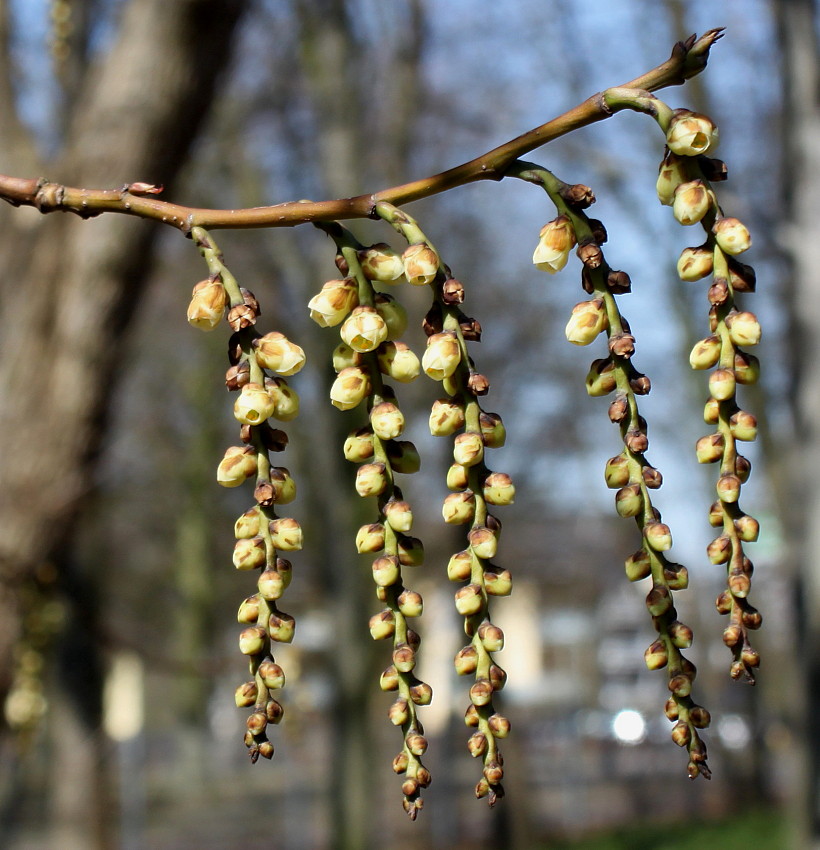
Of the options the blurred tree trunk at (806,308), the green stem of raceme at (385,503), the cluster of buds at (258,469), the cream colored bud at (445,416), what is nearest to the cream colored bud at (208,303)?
the cluster of buds at (258,469)

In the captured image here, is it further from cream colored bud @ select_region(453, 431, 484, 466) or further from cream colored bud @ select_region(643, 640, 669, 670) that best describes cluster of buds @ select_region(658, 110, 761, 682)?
cream colored bud @ select_region(453, 431, 484, 466)

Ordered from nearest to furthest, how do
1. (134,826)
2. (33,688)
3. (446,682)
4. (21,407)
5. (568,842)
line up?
(21,407) < (33,688) < (134,826) < (568,842) < (446,682)

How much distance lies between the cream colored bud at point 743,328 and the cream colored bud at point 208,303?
45 centimetres

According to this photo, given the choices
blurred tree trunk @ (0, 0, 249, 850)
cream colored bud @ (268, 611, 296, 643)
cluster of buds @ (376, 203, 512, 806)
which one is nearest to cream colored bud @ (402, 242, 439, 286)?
cluster of buds @ (376, 203, 512, 806)

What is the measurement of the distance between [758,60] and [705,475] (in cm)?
823

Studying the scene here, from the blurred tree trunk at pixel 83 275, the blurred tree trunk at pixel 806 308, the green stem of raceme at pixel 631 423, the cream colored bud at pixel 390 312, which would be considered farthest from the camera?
the blurred tree trunk at pixel 806 308

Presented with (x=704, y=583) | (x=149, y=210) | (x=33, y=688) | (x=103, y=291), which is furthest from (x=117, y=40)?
(x=704, y=583)

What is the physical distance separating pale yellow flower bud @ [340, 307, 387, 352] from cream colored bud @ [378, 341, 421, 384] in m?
0.04

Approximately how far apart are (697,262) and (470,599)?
0.34 meters

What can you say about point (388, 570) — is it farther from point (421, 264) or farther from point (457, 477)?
point (421, 264)

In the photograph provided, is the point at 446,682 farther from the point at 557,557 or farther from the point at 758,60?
the point at 758,60

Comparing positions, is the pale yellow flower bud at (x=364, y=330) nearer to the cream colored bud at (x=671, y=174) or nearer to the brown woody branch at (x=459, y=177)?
the brown woody branch at (x=459, y=177)

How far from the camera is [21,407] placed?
3463 mm

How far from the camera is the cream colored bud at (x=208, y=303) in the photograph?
1.02 metres
